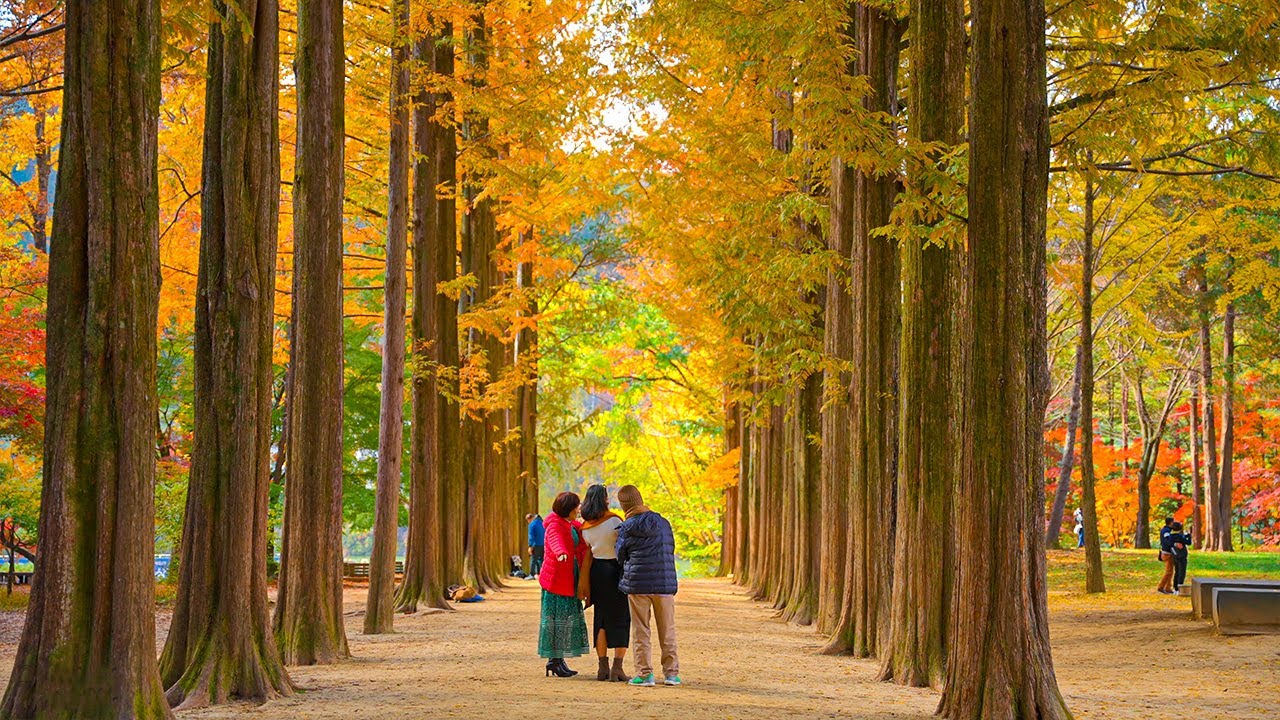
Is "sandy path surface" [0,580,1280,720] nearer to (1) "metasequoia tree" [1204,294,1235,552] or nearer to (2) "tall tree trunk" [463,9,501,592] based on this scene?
(2) "tall tree trunk" [463,9,501,592]

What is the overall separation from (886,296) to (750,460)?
1935 cm

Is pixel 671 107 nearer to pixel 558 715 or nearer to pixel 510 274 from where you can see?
pixel 558 715

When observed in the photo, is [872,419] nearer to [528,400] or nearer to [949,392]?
[949,392]

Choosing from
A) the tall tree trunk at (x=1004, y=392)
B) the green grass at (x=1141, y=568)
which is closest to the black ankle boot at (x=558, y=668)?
the tall tree trunk at (x=1004, y=392)

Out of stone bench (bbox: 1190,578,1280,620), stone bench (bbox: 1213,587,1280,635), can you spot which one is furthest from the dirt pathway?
stone bench (bbox: 1190,578,1280,620)

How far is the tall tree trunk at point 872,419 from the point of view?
1427cm

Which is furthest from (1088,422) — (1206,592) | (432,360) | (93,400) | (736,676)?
(93,400)

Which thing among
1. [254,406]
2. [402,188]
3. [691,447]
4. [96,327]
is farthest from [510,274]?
[96,327]

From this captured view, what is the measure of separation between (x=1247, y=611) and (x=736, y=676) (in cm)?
845

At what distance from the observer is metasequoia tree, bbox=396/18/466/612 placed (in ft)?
68.1

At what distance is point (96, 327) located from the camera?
732cm

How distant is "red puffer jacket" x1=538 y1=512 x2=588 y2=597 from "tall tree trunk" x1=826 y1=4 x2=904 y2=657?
3.76 metres

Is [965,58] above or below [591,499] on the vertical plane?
above

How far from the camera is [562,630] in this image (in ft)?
40.5
